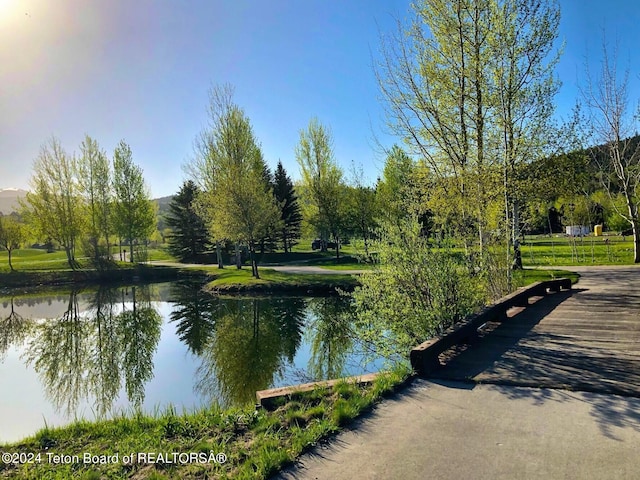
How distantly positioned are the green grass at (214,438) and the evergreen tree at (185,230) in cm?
3731

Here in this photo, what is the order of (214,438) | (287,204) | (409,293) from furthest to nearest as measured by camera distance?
(287,204) < (409,293) < (214,438)

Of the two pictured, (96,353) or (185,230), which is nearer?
(96,353)

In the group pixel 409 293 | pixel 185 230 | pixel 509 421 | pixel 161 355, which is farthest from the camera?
pixel 185 230

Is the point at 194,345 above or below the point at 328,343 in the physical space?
below

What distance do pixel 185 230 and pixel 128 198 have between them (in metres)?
5.61

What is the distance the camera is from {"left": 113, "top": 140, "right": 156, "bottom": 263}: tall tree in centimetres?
3969

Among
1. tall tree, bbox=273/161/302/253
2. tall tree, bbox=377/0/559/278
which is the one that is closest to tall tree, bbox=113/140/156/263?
tall tree, bbox=273/161/302/253

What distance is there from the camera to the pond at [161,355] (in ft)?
27.9

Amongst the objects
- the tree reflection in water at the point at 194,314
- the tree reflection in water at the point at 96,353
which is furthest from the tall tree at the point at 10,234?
the tree reflection in water at the point at 96,353

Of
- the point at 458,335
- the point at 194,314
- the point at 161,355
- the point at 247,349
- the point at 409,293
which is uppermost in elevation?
the point at 409,293

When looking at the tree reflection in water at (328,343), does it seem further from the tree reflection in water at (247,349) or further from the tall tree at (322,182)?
the tall tree at (322,182)

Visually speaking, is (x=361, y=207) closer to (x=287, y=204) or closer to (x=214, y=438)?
(x=287, y=204)

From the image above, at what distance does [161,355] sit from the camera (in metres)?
12.5

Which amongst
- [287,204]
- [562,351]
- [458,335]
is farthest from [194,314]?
[287,204]
